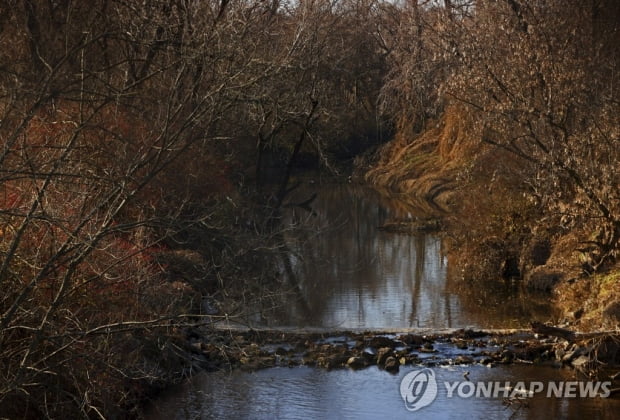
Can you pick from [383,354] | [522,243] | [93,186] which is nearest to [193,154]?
[522,243]

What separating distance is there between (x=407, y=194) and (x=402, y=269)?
1806 cm

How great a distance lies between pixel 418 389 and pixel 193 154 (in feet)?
29.2

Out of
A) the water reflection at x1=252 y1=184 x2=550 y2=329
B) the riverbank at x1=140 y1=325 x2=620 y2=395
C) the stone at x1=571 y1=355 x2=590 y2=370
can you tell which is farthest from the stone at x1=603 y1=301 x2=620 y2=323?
the water reflection at x1=252 y1=184 x2=550 y2=329

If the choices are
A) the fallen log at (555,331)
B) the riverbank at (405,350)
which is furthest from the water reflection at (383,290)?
the fallen log at (555,331)

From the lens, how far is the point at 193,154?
1914 cm

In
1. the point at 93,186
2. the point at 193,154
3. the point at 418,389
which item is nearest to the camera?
the point at 93,186

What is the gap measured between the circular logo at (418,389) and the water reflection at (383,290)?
2226 millimetres

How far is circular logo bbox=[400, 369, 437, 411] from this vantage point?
11.4m

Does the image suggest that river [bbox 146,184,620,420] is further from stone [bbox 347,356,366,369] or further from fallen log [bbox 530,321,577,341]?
fallen log [bbox 530,321,577,341]

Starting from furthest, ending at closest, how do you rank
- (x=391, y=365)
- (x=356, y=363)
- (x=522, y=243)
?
(x=522, y=243) → (x=356, y=363) → (x=391, y=365)

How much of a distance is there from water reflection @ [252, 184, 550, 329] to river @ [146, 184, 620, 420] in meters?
0.02

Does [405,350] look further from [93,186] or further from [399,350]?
[93,186]

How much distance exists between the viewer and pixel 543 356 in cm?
1298

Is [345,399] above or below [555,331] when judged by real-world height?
below
